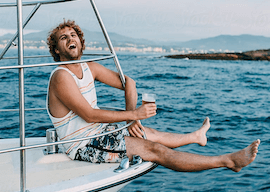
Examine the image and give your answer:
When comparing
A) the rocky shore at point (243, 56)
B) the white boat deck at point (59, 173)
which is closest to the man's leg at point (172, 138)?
the white boat deck at point (59, 173)

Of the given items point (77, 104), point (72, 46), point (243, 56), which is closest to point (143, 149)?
point (77, 104)

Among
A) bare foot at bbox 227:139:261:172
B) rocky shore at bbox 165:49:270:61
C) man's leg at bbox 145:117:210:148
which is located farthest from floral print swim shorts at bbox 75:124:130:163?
rocky shore at bbox 165:49:270:61

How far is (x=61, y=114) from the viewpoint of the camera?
2418 millimetres

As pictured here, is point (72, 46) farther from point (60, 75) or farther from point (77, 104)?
point (77, 104)

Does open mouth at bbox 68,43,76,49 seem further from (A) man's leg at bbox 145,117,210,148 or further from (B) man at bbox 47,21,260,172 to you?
(A) man's leg at bbox 145,117,210,148

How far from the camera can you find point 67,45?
2.48m

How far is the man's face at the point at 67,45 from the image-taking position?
2.49 meters

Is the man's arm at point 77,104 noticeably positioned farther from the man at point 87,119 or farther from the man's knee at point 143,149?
the man's knee at point 143,149

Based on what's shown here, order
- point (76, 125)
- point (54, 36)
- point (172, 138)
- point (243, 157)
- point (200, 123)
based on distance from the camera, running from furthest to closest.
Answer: point (200, 123)
point (172, 138)
point (243, 157)
point (54, 36)
point (76, 125)

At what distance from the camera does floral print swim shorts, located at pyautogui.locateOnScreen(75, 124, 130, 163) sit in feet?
8.10

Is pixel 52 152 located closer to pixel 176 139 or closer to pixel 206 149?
pixel 176 139

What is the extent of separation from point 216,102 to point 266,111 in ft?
5.81

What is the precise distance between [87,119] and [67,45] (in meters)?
0.60

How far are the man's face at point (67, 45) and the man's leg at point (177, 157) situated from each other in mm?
786
